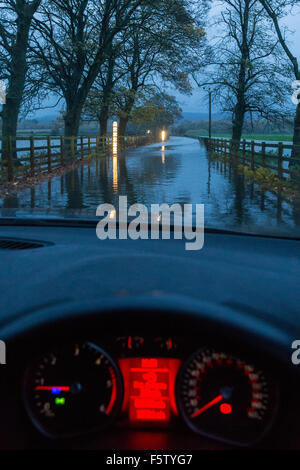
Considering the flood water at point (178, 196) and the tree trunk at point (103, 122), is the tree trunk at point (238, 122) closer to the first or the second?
the tree trunk at point (103, 122)

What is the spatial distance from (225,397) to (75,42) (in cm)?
2814

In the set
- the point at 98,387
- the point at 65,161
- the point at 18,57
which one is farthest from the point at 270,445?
the point at 65,161

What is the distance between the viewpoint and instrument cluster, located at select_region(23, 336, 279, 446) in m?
2.12

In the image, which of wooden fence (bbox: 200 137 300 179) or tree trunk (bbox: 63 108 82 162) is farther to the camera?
tree trunk (bbox: 63 108 82 162)

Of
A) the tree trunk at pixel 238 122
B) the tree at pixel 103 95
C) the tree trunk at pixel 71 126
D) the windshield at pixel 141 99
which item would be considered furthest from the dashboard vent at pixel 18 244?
the tree at pixel 103 95

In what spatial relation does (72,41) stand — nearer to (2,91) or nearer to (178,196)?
(2,91)

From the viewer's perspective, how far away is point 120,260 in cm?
274

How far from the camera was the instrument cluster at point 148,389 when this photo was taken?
2119 mm

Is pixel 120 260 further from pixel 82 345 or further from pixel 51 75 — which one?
pixel 51 75

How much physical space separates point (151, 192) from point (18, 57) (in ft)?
30.6

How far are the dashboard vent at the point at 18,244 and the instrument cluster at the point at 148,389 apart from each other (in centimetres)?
160

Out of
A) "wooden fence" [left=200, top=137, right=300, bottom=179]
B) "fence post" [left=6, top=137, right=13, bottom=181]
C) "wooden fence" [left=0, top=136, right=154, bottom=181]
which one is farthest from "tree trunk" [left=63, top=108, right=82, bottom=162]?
"fence post" [left=6, top=137, right=13, bottom=181]

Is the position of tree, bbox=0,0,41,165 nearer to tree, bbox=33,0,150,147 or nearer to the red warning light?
tree, bbox=33,0,150,147

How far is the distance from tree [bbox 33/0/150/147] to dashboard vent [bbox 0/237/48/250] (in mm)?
23895
